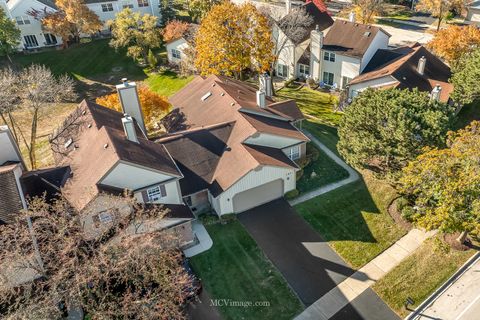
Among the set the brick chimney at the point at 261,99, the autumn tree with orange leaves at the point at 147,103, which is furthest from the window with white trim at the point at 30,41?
the brick chimney at the point at 261,99

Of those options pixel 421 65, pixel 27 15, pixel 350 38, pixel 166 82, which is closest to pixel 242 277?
pixel 421 65

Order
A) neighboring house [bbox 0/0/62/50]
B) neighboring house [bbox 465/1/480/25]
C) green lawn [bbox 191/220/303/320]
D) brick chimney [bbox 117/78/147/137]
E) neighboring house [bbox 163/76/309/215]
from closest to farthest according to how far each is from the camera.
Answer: green lawn [bbox 191/220/303/320]
neighboring house [bbox 163/76/309/215]
brick chimney [bbox 117/78/147/137]
neighboring house [bbox 0/0/62/50]
neighboring house [bbox 465/1/480/25]

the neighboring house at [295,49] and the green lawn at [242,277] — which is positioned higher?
the neighboring house at [295,49]

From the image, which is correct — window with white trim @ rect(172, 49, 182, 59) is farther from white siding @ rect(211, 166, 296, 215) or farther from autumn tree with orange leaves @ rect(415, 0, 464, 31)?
autumn tree with orange leaves @ rect(415, 0, 464, 31)

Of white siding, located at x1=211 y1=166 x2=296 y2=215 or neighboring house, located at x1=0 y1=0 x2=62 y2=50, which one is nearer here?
white siding, located at x1=211 y1=166 x2=296 y2=215

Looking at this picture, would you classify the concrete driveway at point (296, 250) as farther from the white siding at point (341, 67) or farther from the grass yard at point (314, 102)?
the white siding at point (341, 67)

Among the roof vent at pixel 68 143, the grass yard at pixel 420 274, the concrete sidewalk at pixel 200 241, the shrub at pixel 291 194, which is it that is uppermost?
the roof vent at pixel 68 143

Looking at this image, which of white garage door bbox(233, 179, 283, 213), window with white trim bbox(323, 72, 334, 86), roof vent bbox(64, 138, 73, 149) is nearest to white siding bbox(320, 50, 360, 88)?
window with white trim bbox(323, 72, 334, 86)

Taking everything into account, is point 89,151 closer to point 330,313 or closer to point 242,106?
point 242,106
